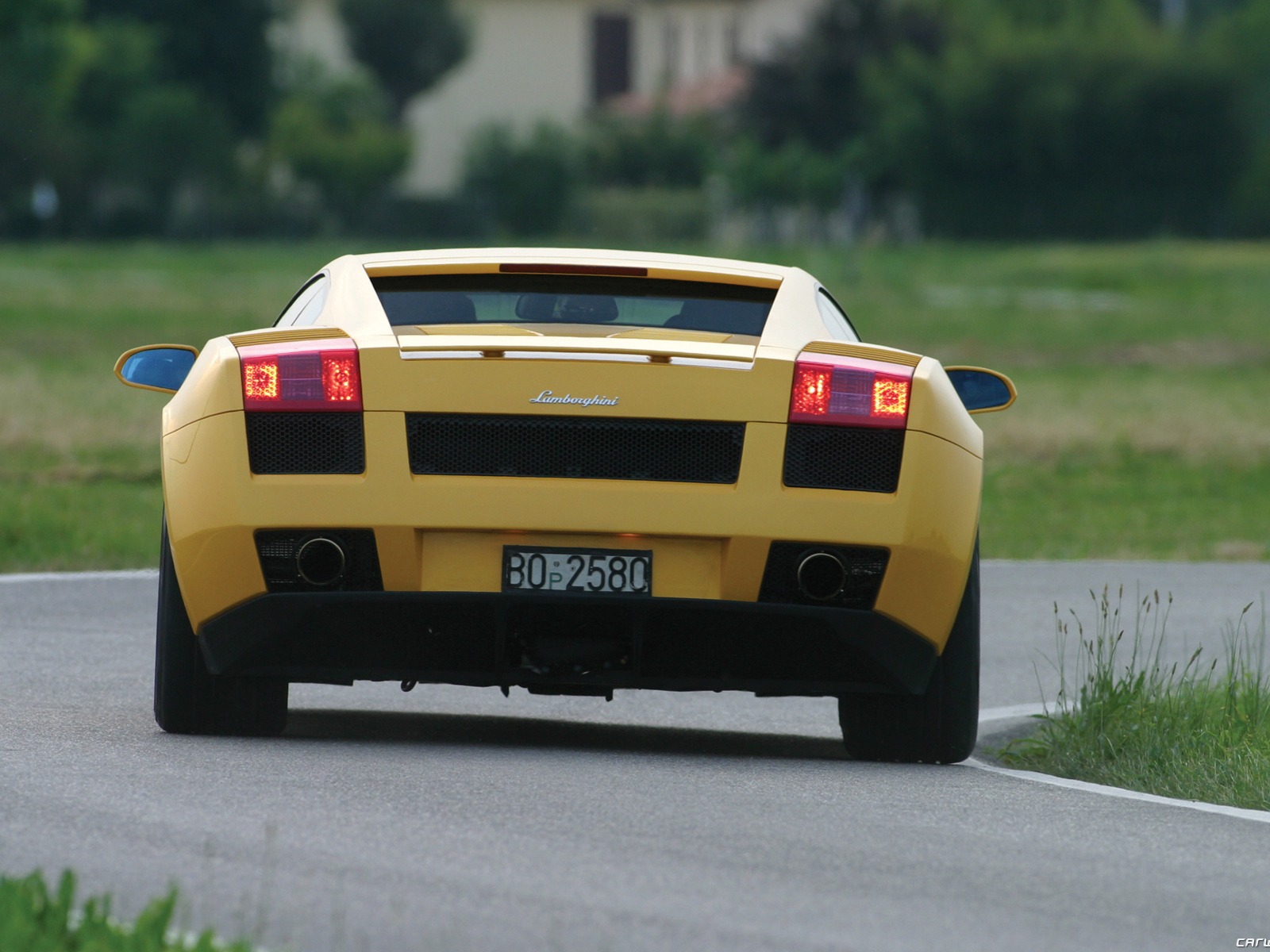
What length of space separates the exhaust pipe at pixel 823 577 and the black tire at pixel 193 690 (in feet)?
5.07

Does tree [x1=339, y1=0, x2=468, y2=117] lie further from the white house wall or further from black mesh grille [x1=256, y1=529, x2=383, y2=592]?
black mesh grille [x1=256, y1=529, x2=383, y2=592]

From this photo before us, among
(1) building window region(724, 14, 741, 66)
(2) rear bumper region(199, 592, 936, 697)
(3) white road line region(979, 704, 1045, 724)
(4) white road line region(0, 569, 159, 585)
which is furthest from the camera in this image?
(1) building window region(724, 14, 741, 66)

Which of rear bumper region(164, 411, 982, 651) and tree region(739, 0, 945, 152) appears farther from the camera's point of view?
tree region(739, 0, 945, 152)

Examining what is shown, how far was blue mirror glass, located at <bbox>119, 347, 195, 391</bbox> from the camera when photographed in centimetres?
744

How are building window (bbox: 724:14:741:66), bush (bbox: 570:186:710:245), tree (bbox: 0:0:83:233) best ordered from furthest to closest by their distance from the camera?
1. building window (bbox: 724:14:741:66)
2. bush (bbox: 570:186:710:245)
3. tree (bbox: 0:0:83:233)

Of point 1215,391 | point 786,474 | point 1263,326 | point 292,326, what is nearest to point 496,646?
point 786,474

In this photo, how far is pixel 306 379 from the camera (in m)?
6.36

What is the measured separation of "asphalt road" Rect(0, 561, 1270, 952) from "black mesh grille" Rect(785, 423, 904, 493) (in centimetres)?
79

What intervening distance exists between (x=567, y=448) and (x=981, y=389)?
1.76 meters

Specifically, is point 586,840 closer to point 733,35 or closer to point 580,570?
point 580,570

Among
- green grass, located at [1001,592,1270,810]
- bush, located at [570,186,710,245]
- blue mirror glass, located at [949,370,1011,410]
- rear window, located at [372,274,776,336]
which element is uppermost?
rear window, located at [372,274,776,336]

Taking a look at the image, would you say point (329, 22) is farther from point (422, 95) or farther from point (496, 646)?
point (496, 646)

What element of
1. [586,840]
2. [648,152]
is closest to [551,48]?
[648,152]

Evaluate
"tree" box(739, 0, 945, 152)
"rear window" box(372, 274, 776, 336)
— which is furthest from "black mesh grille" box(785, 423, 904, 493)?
"tree" box(739, 0, 945, 152)
